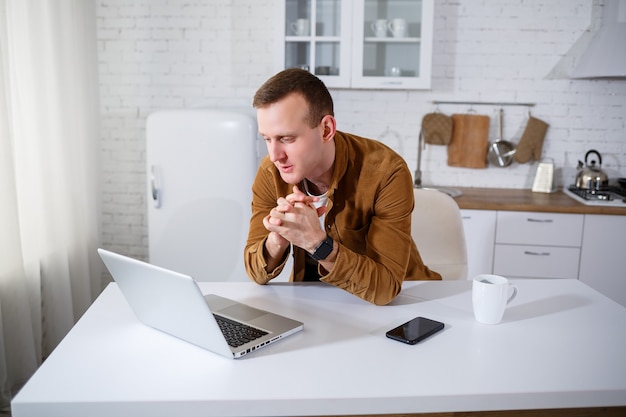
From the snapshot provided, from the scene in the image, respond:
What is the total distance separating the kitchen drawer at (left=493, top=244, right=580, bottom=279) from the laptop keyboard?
2382mm

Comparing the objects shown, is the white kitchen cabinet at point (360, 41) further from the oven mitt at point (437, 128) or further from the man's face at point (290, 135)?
the man's face at point (290, 135)

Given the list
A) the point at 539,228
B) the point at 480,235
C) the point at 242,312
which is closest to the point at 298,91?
the point at 242,312

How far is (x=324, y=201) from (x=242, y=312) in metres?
0.48

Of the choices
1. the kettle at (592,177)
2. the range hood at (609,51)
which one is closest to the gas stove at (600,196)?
the kettle at (592,177)

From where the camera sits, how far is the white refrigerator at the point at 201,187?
11.1 ft

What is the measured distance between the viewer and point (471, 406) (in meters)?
1.17

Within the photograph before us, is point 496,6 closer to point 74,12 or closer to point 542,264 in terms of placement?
point 542,264

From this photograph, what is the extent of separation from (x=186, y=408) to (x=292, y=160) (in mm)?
760

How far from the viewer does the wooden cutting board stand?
388 cm

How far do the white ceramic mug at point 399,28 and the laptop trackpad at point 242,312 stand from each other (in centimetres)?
238

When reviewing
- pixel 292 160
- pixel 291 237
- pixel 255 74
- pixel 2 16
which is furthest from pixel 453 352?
pixel 255 74

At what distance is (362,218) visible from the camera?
74.1 inches

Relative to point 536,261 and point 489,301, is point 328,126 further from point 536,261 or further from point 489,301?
point 536,261

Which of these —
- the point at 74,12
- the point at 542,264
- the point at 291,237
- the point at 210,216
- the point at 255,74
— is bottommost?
the point at 542,264
